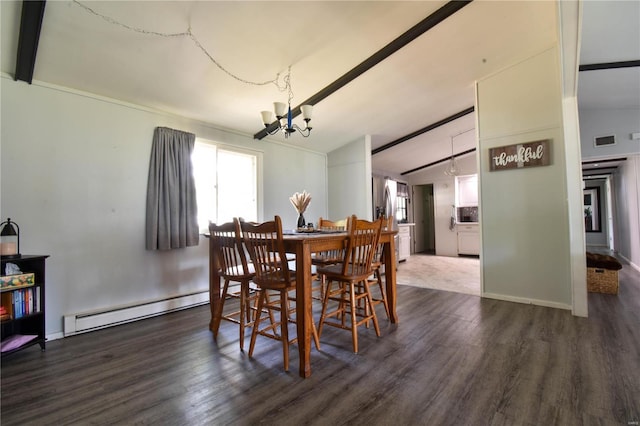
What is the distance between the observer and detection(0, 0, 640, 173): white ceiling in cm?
226

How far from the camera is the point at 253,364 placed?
6.93ft

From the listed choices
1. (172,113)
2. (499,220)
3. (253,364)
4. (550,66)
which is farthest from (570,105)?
(172,113)

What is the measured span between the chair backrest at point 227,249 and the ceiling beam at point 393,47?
1.78 meters

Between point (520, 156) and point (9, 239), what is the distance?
17.7 ft

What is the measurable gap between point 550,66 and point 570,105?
670mm

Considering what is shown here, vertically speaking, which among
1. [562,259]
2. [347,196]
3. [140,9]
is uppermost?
[140,9]

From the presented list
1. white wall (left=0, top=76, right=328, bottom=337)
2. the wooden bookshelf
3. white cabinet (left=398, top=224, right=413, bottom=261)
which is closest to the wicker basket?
white cabinet (left=398, top=224, right=413, bottom=261)

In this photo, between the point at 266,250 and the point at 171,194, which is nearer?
the point at 266,250

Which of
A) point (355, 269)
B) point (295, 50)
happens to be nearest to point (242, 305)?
point (355, 269)

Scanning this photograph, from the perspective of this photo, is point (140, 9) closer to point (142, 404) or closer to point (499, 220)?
point (142, 404)

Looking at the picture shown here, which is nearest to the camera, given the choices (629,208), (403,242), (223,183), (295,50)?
(295,50)

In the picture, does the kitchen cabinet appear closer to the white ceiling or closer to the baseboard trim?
the baseboard trim

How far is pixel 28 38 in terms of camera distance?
218cm

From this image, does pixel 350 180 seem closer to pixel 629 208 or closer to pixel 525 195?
pixel 525 195
